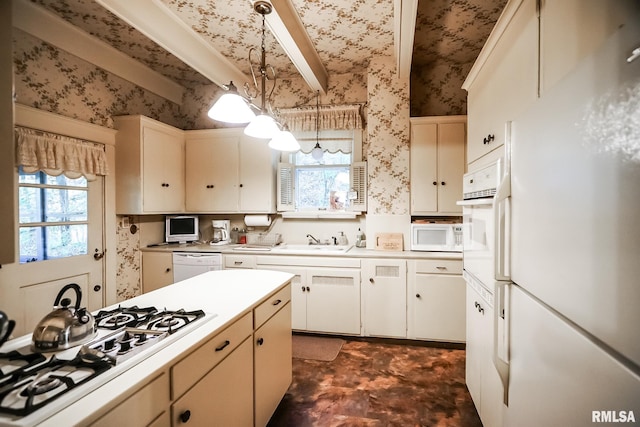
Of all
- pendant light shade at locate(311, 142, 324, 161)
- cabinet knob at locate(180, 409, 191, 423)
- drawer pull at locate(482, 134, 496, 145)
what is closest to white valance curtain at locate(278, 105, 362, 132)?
pendant light shade at locate(311, 142, 324, 161)

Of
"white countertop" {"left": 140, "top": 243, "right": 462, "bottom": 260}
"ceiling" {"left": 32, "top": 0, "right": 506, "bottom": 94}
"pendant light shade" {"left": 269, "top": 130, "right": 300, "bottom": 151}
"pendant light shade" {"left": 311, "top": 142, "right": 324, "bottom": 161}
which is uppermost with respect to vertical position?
"ceiling" {"left": 32, "top": 0, "right": 506, "bottom": 94}

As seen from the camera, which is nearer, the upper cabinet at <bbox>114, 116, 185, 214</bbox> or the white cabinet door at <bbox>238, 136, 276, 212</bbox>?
the upper cabinet at <bbox>114, 116, 185, 214</bbox>

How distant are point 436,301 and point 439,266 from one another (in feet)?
1.10

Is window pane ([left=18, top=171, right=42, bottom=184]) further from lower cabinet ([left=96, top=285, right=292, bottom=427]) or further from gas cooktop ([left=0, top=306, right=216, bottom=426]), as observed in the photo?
lower cabinet ([left=96, top=285, right=292, bottom=427])

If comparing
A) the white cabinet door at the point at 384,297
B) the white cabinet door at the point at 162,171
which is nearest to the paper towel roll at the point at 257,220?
the white cabinet door at the point at 162,171

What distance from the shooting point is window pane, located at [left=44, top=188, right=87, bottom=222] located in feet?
8.39

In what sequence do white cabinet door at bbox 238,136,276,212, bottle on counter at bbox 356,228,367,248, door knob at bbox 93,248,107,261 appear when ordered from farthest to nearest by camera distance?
1. white cabinet door at bbox 238,136,276,212
2. bottle on counter at bbox 356,228,367,248
3. door knob at bbox 93,248,107,261

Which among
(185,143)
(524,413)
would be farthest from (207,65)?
(524,413)

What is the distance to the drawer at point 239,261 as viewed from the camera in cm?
325

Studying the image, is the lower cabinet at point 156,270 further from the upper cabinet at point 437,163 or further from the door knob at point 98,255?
the upper cabinet at point 437,163

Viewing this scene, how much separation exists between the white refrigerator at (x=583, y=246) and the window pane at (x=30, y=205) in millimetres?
3279

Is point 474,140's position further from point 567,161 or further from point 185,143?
point 185,143

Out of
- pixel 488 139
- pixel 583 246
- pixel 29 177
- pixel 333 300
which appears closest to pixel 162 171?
pixel 29 177

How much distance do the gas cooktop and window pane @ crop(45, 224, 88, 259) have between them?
1854mm
